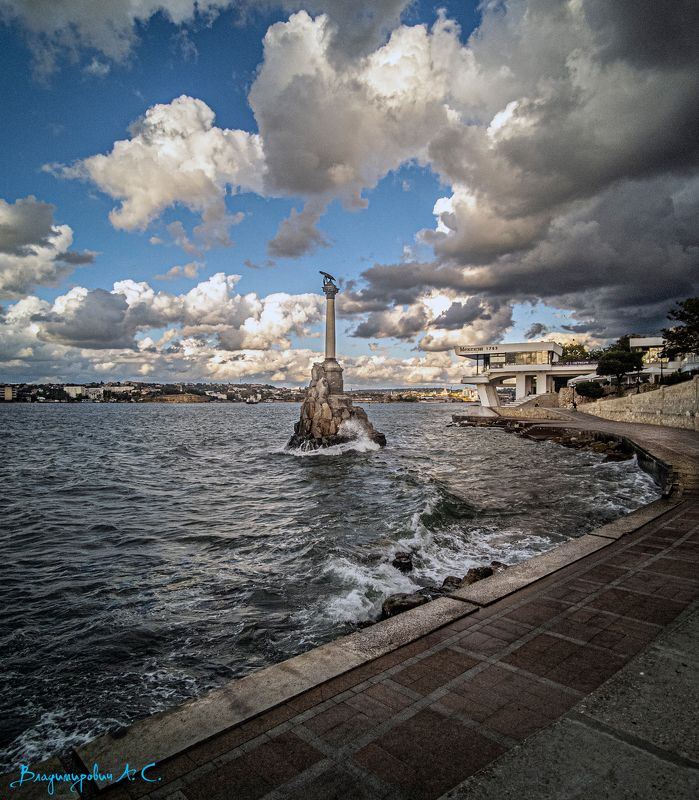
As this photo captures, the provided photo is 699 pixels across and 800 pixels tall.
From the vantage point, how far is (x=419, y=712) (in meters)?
3.64

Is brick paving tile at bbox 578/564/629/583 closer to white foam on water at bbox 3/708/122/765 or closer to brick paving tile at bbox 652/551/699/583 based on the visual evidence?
brick paving tile at bbox 652/551/699/583

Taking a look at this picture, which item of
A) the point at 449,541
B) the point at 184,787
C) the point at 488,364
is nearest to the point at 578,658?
the point at 184,787

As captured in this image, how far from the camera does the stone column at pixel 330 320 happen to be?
1858 inches

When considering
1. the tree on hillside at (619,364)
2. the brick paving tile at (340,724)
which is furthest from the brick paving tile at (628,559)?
the tree on hillside at (619,364)

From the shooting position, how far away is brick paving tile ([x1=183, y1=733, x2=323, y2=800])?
295cm

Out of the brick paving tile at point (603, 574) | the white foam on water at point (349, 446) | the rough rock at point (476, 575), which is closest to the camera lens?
the brick paving tile at point (603, 574)

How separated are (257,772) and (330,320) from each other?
46.3m

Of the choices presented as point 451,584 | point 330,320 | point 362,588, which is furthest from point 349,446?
point 451,584

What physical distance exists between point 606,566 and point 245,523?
35.9 ft

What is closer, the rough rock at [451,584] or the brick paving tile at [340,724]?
the brick paving tile at [340,724]

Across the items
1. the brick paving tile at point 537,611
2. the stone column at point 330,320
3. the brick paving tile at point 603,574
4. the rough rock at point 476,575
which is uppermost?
the stone column at point 330,320

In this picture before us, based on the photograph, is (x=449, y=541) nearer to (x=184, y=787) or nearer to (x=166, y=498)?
(x=184, y=787)

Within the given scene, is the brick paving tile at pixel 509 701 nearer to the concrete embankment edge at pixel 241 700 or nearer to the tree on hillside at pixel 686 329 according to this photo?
the concrete embankment edge at pixel 241 700

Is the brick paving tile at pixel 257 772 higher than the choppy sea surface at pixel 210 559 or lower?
higher
